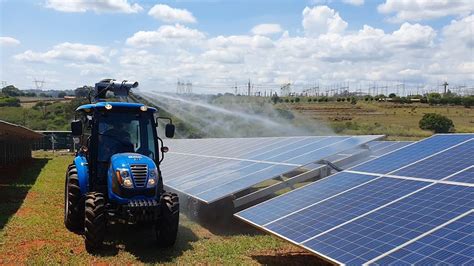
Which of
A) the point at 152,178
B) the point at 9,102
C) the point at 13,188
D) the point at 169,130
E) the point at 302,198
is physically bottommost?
the point at 13,188

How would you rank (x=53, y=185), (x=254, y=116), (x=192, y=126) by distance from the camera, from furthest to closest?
(x=254, y=116) < (x=192, y=126) < (x=53, y=185)

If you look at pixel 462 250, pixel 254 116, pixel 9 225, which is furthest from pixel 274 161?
pixel 254 116

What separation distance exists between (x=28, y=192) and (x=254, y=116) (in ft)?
155

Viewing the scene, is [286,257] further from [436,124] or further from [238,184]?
[436,124]

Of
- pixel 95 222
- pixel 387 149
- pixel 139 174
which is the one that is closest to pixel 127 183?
pixel 139 174

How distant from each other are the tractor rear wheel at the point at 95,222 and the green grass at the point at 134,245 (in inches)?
12.2

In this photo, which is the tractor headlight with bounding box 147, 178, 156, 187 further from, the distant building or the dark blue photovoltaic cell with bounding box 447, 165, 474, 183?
the distant building

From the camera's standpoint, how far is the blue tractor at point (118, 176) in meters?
10.8

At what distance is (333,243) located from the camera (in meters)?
7.88

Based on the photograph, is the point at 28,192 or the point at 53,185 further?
the point at 53,185

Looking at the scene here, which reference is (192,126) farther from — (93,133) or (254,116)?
(93,133)

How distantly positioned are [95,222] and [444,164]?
7693mm

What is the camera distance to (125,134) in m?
12.5

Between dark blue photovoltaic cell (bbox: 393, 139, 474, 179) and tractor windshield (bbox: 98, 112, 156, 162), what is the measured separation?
6319 mm
